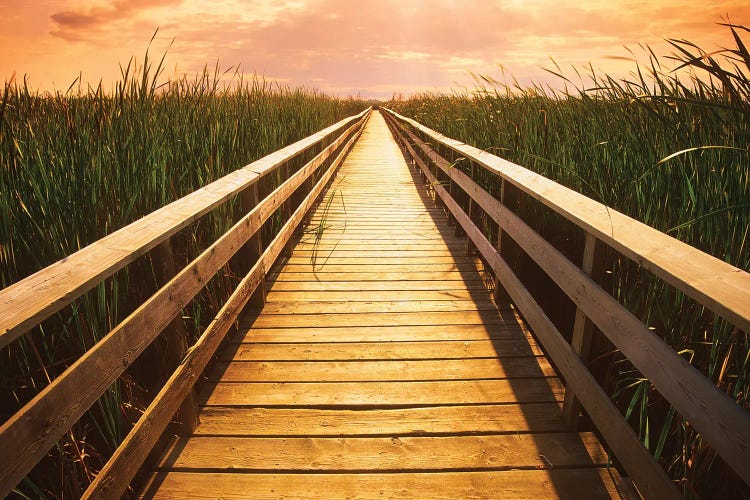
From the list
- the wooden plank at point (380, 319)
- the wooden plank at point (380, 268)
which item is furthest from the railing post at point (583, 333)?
the wooden plank at point (380, 268)

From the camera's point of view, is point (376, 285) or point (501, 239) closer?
point (501, 239)

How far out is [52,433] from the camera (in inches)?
41.7


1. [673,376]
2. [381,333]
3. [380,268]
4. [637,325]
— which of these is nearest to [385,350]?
[381,333]

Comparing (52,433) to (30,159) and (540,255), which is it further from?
(540,255)

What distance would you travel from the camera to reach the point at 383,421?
2.06 meters

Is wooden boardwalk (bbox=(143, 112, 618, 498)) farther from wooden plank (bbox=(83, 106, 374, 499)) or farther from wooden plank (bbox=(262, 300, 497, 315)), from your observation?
wooden plank (bbox=(83, 106, 374, 499))

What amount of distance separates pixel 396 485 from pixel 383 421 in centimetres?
37

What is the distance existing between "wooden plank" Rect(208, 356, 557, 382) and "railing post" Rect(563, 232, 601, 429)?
421 millimetres

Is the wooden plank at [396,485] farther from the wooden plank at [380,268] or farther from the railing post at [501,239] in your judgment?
the wooden plank at [380,268]

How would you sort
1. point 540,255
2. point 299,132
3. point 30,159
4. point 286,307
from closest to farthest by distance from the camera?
1. point 30,159
2. point 540,255
3. point 286,307
4. point 299,132

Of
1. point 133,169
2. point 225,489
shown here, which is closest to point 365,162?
point 133,169

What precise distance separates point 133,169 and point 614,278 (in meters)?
2.14

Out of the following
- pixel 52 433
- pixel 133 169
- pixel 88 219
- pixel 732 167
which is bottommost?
pixel 52 433

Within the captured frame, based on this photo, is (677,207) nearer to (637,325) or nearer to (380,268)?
(637,325)
